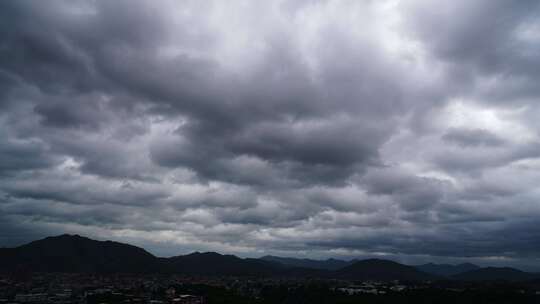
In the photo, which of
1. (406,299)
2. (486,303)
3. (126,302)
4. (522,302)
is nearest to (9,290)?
(126,302)

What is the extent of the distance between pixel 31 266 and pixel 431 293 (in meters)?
176

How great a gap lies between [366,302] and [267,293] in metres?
40.9

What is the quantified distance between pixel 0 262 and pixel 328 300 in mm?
164342

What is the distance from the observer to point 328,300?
10356cm

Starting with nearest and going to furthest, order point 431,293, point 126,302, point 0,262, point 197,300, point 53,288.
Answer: point 126,302
point 197,300
point 431,293
point 53,288
point 0,262

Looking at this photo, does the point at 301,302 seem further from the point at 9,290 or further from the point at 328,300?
the point at 9,290

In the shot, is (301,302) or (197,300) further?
(301,302)

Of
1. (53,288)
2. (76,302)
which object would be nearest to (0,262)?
(53,288)

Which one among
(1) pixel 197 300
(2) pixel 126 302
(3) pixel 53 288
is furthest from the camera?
(3) pixel 53 288

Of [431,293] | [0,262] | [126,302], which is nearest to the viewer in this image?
[126,302]

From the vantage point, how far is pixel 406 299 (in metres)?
100

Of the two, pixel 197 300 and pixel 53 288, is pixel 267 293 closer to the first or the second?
pixel 197 300

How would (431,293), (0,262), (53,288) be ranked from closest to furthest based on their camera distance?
(431,293) → (53,288) → (0,262)

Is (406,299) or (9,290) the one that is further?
(9,290)
